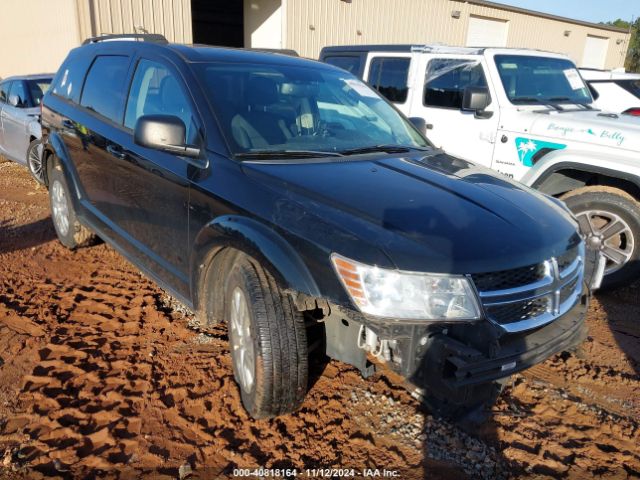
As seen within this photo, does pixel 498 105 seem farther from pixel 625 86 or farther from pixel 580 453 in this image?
pixel 625 86

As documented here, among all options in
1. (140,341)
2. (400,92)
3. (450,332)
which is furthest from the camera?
(400,92)

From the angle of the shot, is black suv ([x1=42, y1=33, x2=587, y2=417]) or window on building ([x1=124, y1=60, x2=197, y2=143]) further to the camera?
window on building ([x1=124, y1=60, x2=197, y2=143])

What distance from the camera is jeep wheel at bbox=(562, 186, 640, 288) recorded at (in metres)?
4.29

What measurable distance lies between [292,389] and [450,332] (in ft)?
2.83

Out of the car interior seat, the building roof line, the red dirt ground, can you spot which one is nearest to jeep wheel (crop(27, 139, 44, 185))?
the red dirt ground

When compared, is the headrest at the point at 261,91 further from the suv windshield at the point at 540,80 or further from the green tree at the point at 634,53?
the green tree at the point at 634,53

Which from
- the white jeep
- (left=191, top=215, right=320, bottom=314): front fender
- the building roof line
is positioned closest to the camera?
(left=191, top=215, right=320, bottom=314): front fender

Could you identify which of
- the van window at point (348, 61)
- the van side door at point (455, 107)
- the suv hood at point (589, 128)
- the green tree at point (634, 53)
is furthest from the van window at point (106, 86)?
the green tree at point (634, 53)

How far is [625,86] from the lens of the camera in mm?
8875

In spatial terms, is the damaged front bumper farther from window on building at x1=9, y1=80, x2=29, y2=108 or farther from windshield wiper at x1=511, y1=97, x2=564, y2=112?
window on building at x1=9, y1=80, x2=29, y2=108

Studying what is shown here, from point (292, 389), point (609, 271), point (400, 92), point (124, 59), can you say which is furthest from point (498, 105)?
point (292, 389)

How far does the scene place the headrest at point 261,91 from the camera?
316 centimetres

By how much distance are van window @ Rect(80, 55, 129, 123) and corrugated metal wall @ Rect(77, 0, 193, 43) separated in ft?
28.6

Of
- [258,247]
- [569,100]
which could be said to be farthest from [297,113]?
[569,100]
